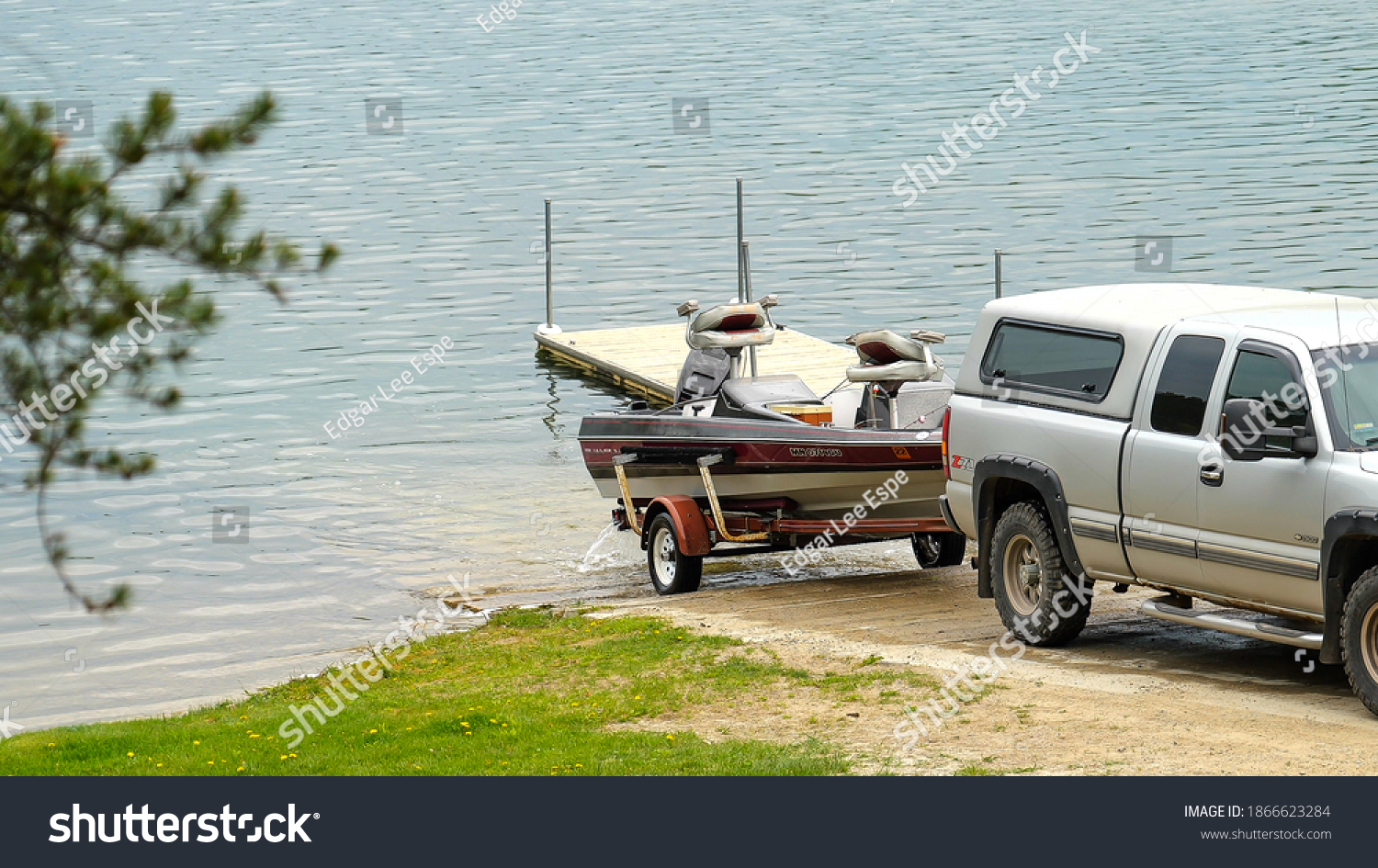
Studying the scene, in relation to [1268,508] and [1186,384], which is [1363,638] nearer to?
[1268,508]

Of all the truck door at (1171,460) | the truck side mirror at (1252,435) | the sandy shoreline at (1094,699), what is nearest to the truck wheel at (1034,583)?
the sandy shoreline at (1094,699)

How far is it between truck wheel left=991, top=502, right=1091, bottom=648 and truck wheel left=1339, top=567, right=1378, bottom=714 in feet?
7.25

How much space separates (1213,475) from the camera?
32.4ft

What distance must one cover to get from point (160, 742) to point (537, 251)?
3024 centimetres

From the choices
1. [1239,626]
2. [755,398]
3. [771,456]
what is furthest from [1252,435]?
[755,398]

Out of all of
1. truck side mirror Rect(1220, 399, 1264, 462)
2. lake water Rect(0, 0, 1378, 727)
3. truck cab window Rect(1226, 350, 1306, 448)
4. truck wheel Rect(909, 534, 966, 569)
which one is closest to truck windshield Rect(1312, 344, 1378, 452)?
truck cab window Rect(1226, 350, 1306, 448)

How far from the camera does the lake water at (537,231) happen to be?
A: 57.8 feet

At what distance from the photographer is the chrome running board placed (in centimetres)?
961

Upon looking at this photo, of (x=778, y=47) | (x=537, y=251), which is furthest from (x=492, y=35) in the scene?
(x=537, y=251)

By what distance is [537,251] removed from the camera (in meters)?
40.0

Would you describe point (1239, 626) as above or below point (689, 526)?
above

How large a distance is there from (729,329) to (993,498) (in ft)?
16.5

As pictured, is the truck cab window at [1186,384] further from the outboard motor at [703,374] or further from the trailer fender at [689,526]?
the outboard motor at [703,374]

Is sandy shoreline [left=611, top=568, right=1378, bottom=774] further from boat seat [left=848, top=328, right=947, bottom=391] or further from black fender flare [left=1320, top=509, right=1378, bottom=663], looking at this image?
boat seat [left=848, top=328, right=947, bottom=391]
